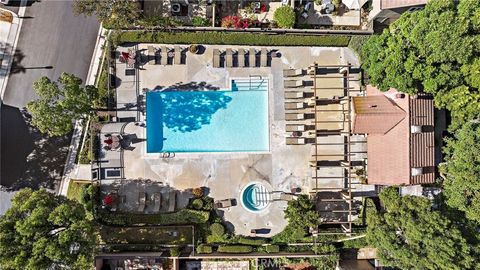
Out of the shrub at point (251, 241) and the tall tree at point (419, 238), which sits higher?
the tall tree at point (419, 238)

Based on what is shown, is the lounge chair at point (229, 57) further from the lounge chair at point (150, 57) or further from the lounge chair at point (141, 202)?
the lounge chair at point (141, 202)

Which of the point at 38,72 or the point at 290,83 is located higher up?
the point at 38,72

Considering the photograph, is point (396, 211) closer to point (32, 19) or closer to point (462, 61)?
point (462, 61)

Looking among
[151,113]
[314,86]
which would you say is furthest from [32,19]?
[314,86]

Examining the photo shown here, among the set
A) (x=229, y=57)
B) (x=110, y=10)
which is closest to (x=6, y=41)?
(x=110, y=10)

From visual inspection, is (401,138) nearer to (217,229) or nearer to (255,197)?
(255,197)

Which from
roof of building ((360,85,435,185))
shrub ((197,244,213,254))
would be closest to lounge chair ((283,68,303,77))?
roof of building ((360,85,435,185))

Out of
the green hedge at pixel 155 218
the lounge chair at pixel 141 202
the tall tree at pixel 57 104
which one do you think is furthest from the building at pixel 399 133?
the tall tree at pixel 57 104

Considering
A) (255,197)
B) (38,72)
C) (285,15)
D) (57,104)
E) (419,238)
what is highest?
(285,15)
